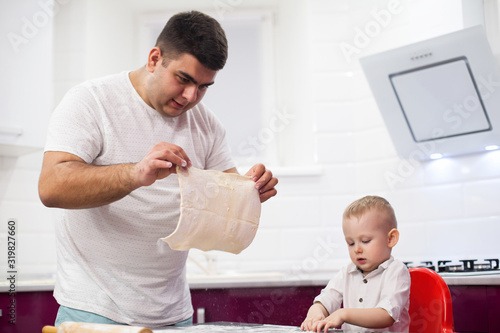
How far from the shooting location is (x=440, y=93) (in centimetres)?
255

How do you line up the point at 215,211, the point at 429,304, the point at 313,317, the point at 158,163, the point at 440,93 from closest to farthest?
the point at 158,163 < the point at 215,211 < the point at 313,317 < the point at 429,304 < the point at 440,93

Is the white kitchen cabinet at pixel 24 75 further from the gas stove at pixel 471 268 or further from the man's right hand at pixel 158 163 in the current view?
the gas stove at pixel 471 268

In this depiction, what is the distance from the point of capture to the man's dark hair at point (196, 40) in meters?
1.60

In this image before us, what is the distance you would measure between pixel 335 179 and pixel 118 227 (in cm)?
167

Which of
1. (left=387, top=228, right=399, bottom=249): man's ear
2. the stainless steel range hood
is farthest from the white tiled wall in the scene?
(left=387, top=228, right=399, bottom=249): man's ear

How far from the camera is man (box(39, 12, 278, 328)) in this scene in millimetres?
1530

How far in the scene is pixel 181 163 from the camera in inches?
53.0

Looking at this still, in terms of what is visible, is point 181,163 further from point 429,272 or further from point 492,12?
point 492,12

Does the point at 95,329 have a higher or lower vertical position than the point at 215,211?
lower

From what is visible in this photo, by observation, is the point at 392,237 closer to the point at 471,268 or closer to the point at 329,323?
the point at 329,323

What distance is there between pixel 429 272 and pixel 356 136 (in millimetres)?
1408

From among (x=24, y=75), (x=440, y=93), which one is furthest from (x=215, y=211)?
(x=24, y=75)

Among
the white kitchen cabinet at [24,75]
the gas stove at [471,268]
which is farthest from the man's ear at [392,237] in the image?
the white kitchen cabinet at [24,75]

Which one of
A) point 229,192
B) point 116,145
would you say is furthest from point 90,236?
point 229,192
